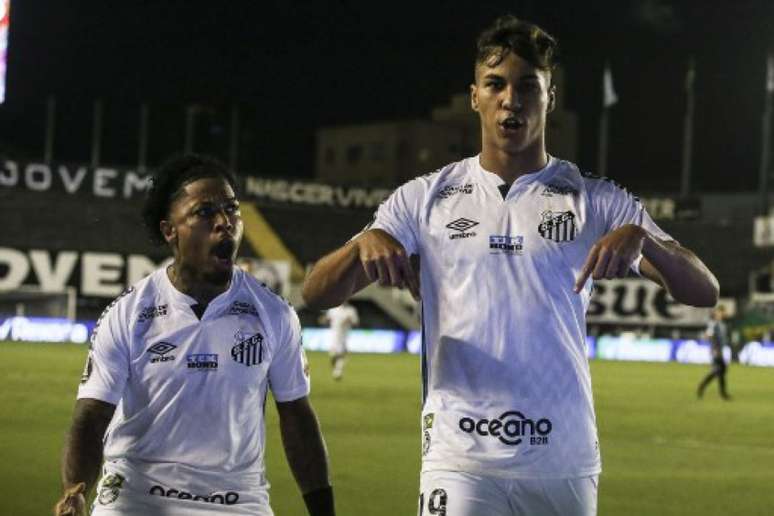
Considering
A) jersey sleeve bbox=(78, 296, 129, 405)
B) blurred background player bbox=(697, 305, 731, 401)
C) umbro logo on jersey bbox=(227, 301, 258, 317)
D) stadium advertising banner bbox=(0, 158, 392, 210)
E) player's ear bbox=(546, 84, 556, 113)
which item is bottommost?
blurred background player bbox=(697, 305, 731, 401)

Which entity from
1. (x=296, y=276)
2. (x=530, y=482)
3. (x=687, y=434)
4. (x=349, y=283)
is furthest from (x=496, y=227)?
(x=296, y=276)

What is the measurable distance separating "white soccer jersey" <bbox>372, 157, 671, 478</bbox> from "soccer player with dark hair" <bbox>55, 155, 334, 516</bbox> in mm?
731

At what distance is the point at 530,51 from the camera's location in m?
4.39

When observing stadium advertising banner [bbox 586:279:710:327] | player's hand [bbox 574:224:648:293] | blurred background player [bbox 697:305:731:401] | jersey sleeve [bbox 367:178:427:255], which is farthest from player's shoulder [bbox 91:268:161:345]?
stadium advertising banner [bbox 586:279:710:327]

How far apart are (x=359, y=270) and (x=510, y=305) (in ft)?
1.80

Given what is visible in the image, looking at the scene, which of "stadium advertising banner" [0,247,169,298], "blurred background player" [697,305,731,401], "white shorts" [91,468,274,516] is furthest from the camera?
"stadium advertising banner" [0,247,169,298]

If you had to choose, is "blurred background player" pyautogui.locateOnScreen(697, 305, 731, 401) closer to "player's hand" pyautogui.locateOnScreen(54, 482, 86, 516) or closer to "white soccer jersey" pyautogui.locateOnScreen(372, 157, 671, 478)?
"white soccer jersey" pyautogui.locateOnScreen(372, 157, 671, 478)

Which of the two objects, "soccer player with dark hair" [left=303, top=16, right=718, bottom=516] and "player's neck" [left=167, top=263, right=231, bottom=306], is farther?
"player's neck" [left=167, top=263, right=231, bottom=306]

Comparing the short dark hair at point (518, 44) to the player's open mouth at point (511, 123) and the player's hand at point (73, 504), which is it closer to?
the player's open mouth at point (511, 123)

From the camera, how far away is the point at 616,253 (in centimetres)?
390

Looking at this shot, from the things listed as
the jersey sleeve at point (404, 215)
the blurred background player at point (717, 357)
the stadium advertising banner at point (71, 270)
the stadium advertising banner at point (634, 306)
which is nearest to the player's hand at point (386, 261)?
the jersey sleeve at point (404, 215)

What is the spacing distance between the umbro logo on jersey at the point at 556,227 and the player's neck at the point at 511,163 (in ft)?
0.62

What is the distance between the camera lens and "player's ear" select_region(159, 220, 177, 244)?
200 inches

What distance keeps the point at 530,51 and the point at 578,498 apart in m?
1.49
